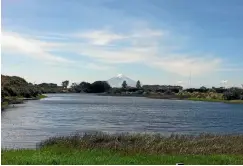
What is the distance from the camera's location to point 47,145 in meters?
32.9

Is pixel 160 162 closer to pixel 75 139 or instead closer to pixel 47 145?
pixel 75 139

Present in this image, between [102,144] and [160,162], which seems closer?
[160,162]

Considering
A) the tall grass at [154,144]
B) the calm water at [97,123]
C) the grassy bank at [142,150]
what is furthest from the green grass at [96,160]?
the calm water at [97,123]

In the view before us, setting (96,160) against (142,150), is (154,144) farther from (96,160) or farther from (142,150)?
(96,160)

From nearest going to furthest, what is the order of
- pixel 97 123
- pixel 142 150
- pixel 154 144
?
1. pixel 142 150
2. pixel 154 144
3. pixel 97 123

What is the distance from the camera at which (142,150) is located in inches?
1106

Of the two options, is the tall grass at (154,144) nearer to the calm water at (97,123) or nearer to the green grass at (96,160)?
the green grass at (96,160)

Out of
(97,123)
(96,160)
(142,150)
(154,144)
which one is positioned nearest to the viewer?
(96,160)

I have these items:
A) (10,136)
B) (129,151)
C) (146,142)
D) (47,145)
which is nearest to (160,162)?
(129,151)

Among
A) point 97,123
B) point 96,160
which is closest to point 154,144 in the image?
point 96,160

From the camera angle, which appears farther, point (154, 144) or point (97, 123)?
point (97, 123)

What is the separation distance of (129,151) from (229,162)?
7250mm

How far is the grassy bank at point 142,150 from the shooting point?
23.0 meters

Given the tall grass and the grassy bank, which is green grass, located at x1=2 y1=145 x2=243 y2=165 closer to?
the grassy bank
